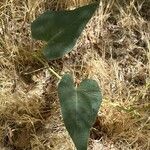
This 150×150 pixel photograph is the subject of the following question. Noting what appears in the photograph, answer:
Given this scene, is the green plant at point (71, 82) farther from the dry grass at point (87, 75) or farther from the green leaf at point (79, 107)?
the dry grass at point (87, 75)

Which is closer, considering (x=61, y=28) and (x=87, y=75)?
(x=61, y=28)

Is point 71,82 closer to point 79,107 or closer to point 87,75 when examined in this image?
point 79,107

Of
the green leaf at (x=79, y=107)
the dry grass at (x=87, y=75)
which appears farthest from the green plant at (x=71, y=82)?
the dry grass at (x=87, y=75)

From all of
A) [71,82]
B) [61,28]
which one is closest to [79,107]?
A: [71,82]

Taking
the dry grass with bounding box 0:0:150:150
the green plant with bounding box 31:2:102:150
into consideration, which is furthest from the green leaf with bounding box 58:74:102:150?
the dry grass with bounding box 0:0:150:150

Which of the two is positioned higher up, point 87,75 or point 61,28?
point 61,28

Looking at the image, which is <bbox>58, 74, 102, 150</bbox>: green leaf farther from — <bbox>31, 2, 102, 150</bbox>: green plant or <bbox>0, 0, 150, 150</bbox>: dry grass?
<bbox>0, 0, 150, 150</bbox>: dry grass
